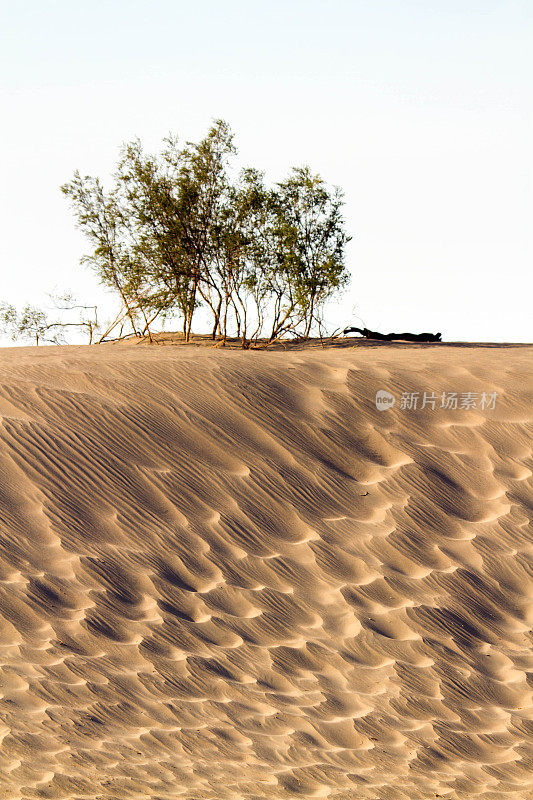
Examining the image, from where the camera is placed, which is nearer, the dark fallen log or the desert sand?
the desert sand

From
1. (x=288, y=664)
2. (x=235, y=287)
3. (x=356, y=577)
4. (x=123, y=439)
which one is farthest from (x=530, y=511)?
(x=235, y=287)

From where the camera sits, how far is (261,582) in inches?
216

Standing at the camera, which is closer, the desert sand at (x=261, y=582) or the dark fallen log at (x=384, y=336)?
the desert sand at (x=261, y=582)

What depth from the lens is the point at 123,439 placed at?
671 cm

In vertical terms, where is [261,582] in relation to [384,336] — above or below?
below

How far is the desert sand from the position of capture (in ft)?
13.1

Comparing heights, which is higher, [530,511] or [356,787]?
[530,511]

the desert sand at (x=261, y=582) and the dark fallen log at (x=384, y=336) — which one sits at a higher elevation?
the dark fallen log at (x=384, y=336)

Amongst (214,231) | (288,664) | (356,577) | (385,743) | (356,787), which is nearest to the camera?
(356,787)

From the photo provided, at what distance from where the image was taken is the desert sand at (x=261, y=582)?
3.99m

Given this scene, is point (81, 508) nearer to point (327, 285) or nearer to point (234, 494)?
point (234, 494)

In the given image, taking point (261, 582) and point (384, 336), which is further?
point (384, 336)

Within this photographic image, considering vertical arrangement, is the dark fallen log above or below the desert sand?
above

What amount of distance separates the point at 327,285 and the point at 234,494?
12.7 meters
